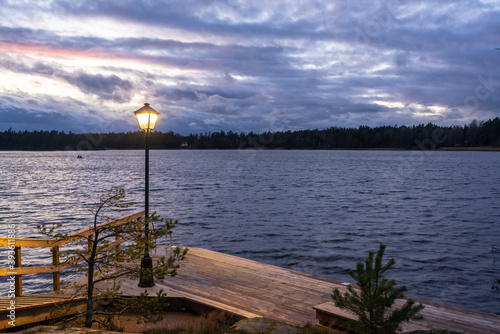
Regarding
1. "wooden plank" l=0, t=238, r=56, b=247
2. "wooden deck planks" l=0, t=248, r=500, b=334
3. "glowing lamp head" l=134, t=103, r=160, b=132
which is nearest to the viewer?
"wooden plank" l=0, t=238, r=56, b=247

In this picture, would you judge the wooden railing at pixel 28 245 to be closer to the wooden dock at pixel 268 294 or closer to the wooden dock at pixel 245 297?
the wooden dock at pixel 245 297

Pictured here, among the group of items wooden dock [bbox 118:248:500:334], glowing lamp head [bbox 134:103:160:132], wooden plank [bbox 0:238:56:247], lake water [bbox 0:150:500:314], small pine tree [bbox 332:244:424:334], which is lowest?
lake water [bbox 0:150:500:314]

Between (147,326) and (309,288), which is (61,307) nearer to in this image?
(147,326)

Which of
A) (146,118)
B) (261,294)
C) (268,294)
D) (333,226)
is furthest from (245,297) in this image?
(333,226)

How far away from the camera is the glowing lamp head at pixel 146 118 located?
997 cm

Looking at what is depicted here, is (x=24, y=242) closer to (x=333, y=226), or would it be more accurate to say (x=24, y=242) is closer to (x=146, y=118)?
(x=146, y=118)

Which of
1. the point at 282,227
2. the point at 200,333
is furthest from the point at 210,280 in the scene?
the point at 282,227

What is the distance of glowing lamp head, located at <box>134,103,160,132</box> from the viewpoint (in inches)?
392

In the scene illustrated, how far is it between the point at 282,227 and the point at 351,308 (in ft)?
65.1

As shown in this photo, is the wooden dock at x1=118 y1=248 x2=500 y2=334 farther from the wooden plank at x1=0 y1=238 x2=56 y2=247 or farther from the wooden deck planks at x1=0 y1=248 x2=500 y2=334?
the wooden plank at x1=0 y1=238 x2=56 y2=247

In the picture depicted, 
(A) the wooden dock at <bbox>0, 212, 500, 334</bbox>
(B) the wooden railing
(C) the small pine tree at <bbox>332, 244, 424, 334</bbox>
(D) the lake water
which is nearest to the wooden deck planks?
(A) the wooden dock at <bbox>0, 212, 500, 334</bbox>

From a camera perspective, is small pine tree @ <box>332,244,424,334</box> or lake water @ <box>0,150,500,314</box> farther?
lake water @ <box>0,150,500,314</box>

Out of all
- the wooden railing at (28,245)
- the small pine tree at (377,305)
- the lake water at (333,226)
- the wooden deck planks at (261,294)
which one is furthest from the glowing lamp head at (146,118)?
the lake water at (333,226)

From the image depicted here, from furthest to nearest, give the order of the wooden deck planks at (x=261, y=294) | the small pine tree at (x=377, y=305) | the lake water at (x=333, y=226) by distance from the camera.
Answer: the lake water at (x=333, y=226) < the wooden deck planks at (x=261, y=294) < the small pine tree at (x=377, y=305)
